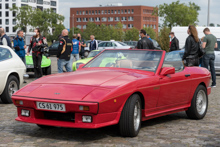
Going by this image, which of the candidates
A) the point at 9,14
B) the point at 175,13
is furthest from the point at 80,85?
the point at 9,14

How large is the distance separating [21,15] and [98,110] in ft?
312

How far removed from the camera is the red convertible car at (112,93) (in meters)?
5.77

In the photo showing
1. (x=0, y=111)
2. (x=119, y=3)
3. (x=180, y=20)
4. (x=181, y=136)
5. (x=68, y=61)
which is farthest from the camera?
(x=119, y=3)

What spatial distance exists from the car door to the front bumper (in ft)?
4.58

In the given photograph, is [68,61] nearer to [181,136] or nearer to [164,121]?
[164,121]

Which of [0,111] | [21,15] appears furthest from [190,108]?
[21,15]

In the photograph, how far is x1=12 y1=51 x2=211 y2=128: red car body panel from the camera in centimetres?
575

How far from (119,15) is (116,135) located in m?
171

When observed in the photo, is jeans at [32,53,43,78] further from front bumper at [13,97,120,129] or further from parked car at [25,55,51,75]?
front bumper at [13,97,120,129]

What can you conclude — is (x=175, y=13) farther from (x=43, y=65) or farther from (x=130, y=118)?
(x=130, y=118)

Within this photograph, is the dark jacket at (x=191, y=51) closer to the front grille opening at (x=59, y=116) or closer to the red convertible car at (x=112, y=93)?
the red convertible car at (x=112, y=93)

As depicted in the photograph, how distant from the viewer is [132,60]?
7.32 meters

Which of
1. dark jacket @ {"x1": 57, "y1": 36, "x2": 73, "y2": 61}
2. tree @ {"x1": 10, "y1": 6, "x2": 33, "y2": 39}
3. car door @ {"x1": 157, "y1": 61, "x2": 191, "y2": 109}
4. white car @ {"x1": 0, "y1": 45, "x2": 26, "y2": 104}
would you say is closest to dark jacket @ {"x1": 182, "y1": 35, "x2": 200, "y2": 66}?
car door @ {"x1": 157, "y1": 61, "x2": 191, "y2": 109}

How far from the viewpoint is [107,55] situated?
7.70 meters
